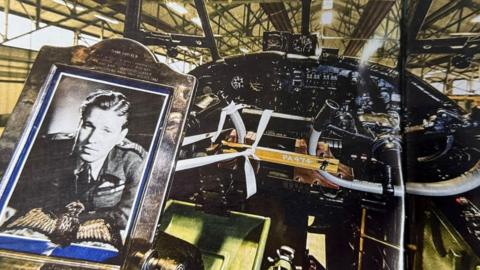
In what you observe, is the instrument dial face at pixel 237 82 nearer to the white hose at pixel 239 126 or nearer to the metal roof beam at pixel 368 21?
the white hose at pixel 239 126

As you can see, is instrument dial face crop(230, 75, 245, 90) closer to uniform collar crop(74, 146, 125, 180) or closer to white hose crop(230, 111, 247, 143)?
white hose crop(230, 111, 247, 143)

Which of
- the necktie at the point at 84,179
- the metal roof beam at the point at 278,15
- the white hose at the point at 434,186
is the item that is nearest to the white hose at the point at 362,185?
the white hose at the point at 434,186

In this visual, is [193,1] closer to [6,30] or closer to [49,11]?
[49,11]

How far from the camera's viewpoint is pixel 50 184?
976 millimetres

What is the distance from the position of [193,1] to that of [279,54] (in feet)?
1.34

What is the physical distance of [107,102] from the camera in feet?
3.45

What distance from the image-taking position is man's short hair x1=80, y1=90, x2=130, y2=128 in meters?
1.04

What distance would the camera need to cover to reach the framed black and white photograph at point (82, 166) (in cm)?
94

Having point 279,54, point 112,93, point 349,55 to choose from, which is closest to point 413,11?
point 349,55

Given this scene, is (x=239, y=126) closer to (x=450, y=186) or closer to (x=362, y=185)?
(x=362, y=185)

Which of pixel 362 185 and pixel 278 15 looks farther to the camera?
pixel 278 15

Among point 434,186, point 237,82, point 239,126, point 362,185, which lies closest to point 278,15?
point 237,82

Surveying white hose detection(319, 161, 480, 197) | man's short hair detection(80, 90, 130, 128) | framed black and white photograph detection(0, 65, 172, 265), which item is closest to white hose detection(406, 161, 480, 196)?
white hose detection(319, 161, 480, 197)

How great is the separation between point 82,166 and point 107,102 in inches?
9.8
